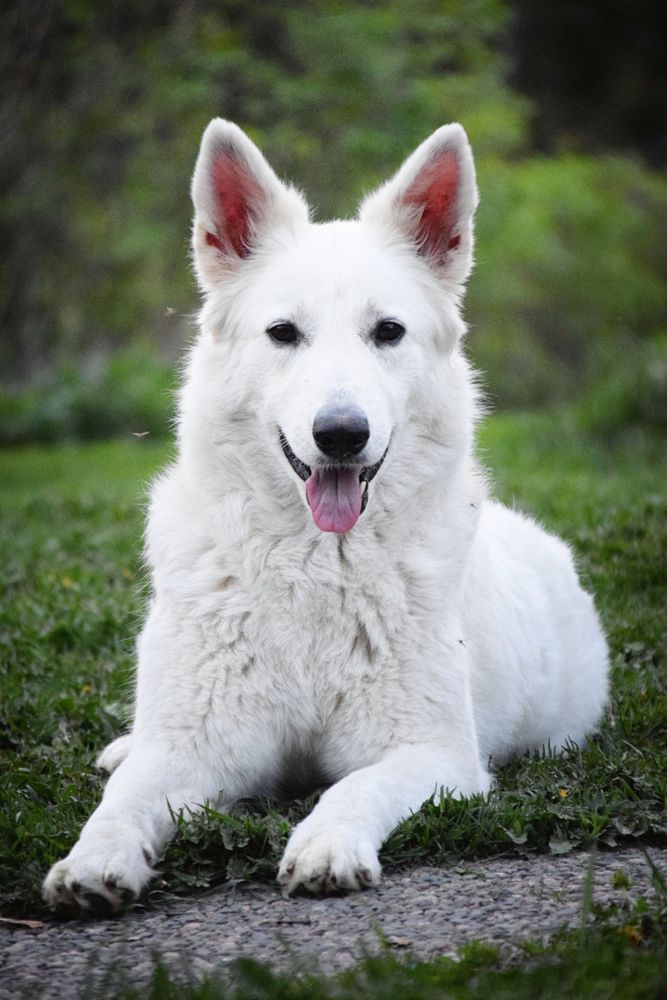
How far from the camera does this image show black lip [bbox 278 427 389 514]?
4.04m

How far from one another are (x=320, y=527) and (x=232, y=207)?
4.19ft

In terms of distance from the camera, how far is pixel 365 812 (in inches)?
139

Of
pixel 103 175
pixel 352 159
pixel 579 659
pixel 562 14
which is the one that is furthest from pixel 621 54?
pixel 579 659

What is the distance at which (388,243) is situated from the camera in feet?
14.8

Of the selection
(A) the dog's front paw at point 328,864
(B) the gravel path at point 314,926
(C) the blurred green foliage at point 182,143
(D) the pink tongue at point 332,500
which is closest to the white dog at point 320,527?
(D) the pink tongue at point 332,500

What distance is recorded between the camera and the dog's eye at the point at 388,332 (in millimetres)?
4199

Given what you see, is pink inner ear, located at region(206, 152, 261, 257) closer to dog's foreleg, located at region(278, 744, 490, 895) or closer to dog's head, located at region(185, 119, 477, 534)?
dog's head, located at region(185, 119, 477, 534)

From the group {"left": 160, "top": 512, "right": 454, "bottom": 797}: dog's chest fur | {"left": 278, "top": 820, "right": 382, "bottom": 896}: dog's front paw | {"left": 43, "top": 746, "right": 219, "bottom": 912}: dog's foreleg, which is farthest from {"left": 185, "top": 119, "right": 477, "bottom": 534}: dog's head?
{"left": 278, "top": 820, "right": 382, "bottom": 896}: dog's front paw

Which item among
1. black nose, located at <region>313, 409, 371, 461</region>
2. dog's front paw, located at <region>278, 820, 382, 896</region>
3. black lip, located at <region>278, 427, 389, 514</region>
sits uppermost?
black nose, located at <region>313, 409, 371, 461</region>

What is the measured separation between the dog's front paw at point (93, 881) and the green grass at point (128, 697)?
0.11 meters

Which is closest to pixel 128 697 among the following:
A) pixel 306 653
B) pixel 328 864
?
pixel 306 653

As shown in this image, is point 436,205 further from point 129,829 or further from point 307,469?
point 129,829

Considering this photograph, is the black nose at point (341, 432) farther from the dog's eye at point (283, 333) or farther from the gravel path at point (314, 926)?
the gravel path at point (314, 926)

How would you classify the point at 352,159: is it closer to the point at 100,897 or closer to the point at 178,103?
the point at 178,103
